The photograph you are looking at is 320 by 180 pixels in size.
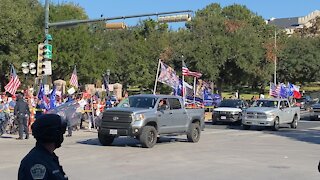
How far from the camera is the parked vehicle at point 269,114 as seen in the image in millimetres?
28594

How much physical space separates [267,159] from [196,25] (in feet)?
160

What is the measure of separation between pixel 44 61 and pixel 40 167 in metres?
22.6

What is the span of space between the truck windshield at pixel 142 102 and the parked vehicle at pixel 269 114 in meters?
A: 10.7

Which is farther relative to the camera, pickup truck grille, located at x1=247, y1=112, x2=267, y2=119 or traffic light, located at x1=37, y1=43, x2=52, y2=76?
pickup truck grille, located at x1=247, y1=112, x2=267, y2=119

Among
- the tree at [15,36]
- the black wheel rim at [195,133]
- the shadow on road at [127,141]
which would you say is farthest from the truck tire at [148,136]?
the tree at [15,36]

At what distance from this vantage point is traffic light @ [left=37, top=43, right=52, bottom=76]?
1001 inches

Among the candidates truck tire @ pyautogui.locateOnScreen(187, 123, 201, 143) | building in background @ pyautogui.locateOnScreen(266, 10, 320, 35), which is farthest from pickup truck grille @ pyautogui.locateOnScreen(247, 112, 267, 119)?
building in background @ pyautogui.locateOnScreen(266, 10, 320, 35)

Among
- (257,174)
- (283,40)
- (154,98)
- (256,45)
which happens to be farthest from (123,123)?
(283,40)

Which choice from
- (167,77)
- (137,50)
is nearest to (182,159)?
(167,77)

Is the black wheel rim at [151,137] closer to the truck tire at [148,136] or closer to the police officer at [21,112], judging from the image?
the truck tire at [148,136]

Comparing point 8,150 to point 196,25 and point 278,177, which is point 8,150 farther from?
point 196,25

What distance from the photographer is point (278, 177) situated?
1204 cm

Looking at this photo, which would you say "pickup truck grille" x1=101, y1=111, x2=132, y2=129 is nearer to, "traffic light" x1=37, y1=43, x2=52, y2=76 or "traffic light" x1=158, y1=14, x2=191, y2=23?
"traffic light" x1=37, y1=43, x2=52, y2=76

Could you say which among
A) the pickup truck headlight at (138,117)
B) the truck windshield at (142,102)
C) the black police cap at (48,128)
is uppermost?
the truck windshield at (142,102)
